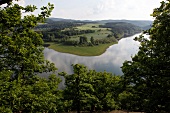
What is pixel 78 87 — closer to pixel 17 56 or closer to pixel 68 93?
pixel 68 93

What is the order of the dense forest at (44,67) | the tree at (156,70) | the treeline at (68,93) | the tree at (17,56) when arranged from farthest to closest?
the treeline at (68,93), the tree at (156,70), the dense forest at (44,67), the tree at (17,56)

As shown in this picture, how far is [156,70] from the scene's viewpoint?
1873 centimetres

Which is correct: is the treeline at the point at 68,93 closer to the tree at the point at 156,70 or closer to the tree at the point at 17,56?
the tree at the point at 17,56

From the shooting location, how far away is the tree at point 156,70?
1777 cm

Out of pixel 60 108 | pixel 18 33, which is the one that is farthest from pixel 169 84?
pixel 60 108

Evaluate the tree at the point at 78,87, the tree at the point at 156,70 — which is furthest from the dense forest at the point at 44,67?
the tree at the point at 78,87

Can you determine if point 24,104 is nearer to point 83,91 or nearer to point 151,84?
point 151,84

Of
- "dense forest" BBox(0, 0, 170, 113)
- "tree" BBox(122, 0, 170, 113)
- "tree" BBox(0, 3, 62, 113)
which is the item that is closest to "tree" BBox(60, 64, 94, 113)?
"dense forest" BBox(0, 0, 170, 113)

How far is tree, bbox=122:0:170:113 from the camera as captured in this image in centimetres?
1777

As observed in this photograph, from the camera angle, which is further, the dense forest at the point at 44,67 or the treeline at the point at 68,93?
the treeline at the point at 68,93

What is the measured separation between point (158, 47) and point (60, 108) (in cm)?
2628

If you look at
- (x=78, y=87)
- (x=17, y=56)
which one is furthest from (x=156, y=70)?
(x=78, y=87)

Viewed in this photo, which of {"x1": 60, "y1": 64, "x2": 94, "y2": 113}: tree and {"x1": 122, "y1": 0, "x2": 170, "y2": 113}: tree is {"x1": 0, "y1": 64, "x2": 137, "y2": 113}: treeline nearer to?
{"x1": 60, "y1": 64, "x2": 94, "y2": 113}: tree

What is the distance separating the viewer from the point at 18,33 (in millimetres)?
14641
